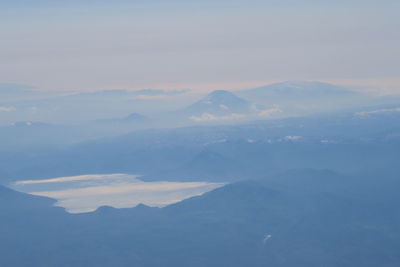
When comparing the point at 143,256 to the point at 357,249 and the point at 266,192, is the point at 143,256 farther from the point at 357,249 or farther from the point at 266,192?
the point at 266,192

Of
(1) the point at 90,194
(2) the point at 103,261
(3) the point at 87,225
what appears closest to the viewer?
(2) the point at 103,261

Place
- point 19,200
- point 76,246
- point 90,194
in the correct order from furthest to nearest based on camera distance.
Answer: point 90,194, point 19,200, point 76,246

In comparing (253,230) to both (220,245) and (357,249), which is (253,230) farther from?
(357,249)

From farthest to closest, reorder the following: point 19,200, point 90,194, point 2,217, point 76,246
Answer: point 90,194 < point 19,200 < point 2,217 < point 76,246

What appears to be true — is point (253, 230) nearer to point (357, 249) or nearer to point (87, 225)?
point (357, 249)

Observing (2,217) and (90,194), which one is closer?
(2,217)

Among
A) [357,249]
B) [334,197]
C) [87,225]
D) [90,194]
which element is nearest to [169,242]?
[87,225]

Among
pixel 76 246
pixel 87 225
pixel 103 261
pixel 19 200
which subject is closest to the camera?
pixel 103 261

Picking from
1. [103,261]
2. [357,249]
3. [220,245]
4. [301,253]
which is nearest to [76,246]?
[103,261]

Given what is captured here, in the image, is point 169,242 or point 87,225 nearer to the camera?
point 169,242
